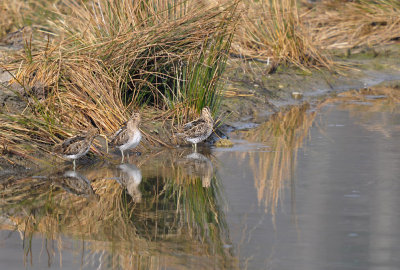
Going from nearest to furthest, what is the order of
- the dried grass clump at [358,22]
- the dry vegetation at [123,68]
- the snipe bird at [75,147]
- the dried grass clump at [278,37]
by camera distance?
1. the snipe bird at [75,147]
2. the dry vegetation at [123,68]
3. the dried grass clump at [278,37]
4. the dried grass clump at [358,22]

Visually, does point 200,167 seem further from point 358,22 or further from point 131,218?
point 358,22

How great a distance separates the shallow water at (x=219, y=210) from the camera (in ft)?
18.4

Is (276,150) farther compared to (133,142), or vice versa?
(276,150)

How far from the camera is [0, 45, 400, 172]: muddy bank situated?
32.8ft

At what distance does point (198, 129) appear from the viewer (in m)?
9.78

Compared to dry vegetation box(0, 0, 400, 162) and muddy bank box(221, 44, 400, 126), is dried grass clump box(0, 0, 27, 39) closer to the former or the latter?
dry vegetation box(0, 0, 400, 162)

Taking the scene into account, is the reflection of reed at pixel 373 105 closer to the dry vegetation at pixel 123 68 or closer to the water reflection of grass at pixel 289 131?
the water reflection of grass at pixel 289 131

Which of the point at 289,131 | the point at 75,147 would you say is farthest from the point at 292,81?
the point at 75,147

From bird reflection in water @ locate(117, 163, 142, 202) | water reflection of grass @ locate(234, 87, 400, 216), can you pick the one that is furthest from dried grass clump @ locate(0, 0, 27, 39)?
bird reflection in water @ locate(117, 163, 142, 202)

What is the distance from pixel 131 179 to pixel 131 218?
1.59 meters

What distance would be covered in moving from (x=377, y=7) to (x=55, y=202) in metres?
13.4

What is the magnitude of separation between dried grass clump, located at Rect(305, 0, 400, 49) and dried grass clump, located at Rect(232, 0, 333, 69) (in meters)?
2.51

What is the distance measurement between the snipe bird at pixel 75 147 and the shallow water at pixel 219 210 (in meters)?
0.19

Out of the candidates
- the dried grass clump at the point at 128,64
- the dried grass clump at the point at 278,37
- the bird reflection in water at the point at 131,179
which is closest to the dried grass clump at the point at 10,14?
the dried grass clump at the point at 278,37
